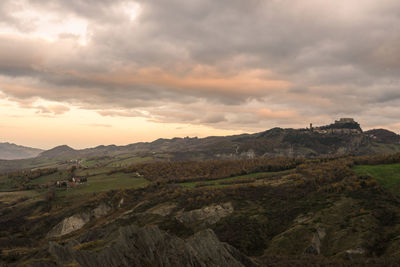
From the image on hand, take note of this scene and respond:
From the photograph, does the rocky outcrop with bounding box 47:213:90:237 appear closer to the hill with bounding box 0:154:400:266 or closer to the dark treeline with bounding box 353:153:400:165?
the hill with bounding box 0:154:400:266

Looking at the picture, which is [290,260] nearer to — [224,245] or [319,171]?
[224,245]

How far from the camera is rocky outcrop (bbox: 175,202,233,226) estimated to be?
400 feet

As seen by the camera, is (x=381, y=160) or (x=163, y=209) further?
(x=381, y=160)

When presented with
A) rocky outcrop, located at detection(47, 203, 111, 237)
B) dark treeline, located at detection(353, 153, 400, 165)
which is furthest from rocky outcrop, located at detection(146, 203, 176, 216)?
dark treeline, located at detection(353, 153, 400, 165)

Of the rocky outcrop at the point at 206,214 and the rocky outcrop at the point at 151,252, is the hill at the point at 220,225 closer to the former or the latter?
the rocky outcrop at the point at 151,252

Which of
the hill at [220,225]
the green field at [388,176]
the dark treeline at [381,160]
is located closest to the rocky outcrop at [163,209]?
the hill at [220,225]

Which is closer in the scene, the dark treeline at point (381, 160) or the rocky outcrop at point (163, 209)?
the rocky outcrop at point (163, 209)

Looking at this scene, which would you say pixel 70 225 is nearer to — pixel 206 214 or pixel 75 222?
pixel 75 222

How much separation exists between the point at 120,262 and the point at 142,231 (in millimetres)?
12312

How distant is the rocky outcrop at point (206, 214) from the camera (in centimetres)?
12196

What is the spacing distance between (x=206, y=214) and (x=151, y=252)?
67.6 meters

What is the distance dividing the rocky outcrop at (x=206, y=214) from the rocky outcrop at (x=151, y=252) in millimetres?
51920

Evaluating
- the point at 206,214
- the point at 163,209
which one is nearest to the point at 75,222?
the point at 163,209

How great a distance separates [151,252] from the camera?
198ft
